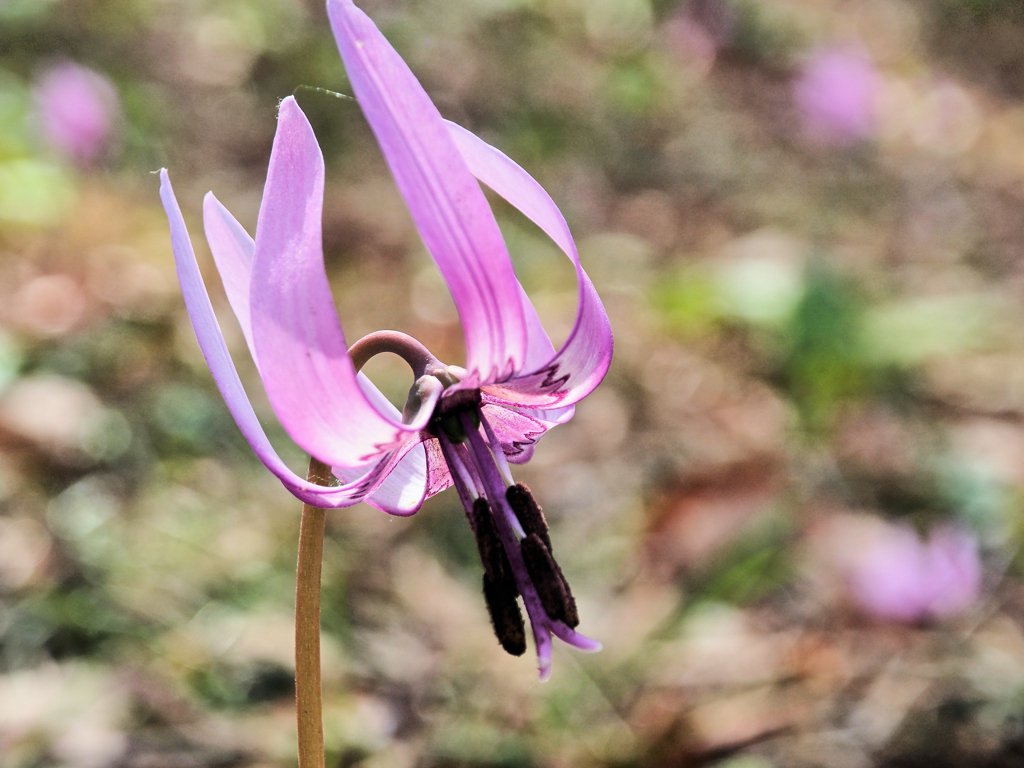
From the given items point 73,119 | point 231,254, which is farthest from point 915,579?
point 73,119

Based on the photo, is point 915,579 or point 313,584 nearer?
point 313,584

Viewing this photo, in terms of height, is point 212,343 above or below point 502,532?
above

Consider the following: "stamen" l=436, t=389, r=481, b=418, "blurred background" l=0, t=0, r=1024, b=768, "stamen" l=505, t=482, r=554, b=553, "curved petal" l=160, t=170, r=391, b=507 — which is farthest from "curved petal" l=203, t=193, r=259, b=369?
"blurred background" l=0, t=0, r=1024, b=768

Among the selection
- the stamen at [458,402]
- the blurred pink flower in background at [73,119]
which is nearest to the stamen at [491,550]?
the stamen at [458,402]

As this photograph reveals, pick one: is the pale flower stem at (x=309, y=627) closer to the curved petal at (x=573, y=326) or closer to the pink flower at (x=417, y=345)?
the pink flower at (x=417, y=345)

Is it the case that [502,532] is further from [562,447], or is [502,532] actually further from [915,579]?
[562,447]

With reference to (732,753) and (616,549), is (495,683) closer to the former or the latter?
(732,753)

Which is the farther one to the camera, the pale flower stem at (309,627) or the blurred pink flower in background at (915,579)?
the blurred pink flower in background at (915,579)
